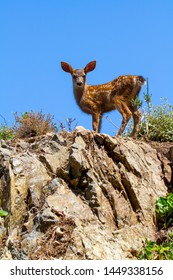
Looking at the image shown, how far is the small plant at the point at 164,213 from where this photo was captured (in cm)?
1408

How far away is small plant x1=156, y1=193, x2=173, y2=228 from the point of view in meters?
14.1

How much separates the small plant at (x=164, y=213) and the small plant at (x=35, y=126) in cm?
511

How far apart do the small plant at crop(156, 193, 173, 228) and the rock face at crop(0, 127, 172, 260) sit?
151 mm

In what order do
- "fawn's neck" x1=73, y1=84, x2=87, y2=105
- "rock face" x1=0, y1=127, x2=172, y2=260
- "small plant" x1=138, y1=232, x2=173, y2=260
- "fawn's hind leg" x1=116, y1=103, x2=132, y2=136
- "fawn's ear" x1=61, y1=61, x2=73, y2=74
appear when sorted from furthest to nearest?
"fawn's ear" x1=61, y1=61, x2=73, y2=74 < "fawn's neck" x1=73, y1=84, x2=87, y2=105 < "fawn's hind leg" x1=116, y1=103, x2=132, y2=136 < "small plant" x1=138, y1=232, x2=173, y2=260 < "rock face" x1=0, y1=127, x2=172, y2=260

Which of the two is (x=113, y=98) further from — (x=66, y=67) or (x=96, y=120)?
(x=66, y=67)

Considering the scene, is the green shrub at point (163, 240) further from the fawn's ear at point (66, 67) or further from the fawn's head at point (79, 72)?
the fawn's ear at point (66, 67)

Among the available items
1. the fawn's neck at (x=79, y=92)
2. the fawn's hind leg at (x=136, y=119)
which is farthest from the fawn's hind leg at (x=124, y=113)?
the fawn's neck at (x=79, y=92)

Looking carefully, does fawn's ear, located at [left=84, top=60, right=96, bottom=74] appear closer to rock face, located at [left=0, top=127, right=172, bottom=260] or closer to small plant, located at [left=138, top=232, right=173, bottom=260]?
rock face, located at [left=0, top=127, right=172, bottom=260]

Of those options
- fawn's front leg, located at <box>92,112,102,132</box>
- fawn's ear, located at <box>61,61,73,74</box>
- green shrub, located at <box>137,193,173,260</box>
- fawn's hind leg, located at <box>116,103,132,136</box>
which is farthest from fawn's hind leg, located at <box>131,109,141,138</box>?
green shrub, located at <box>137,193,173,260</box>

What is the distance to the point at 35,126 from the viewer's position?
18.4m

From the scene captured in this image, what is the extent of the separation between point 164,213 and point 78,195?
179 centimetres

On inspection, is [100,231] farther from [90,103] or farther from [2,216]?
[90,103]
